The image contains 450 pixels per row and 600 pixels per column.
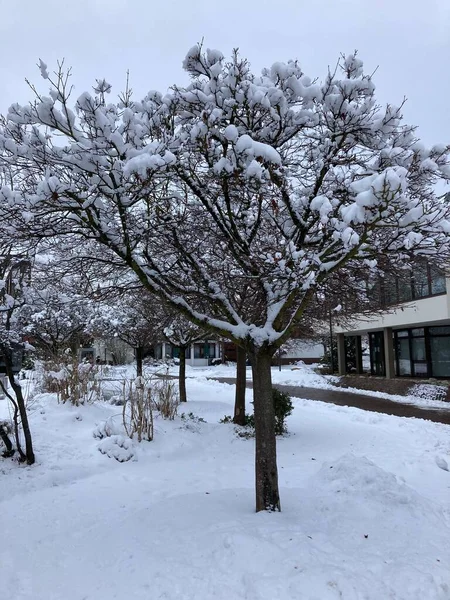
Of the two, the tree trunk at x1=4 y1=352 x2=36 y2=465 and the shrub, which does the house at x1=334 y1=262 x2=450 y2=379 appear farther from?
the tree trunk at x1=4 y1=352 x2=36 y2=465

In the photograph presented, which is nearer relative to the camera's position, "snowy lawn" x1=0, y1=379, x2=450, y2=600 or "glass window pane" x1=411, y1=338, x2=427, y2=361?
"snowy lawn" x1=0, y1=379, x2=450, y2=600

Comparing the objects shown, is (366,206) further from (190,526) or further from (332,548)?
(190,526)

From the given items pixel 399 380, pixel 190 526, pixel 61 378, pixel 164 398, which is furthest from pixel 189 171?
pixel 399 380

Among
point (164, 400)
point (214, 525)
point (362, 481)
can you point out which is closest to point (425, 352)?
point (164, 400)

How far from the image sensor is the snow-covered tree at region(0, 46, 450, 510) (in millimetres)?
3486

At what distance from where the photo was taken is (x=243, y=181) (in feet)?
13.1

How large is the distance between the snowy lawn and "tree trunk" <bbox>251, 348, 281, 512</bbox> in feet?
0.66

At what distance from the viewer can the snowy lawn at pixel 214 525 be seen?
125 inches

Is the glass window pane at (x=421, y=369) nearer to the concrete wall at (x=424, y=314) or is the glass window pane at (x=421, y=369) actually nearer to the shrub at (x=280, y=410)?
the concrete wall at (x=424, y=314)

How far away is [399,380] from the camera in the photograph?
64.4 ft

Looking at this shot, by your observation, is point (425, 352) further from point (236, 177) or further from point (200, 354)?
point (200, 354)

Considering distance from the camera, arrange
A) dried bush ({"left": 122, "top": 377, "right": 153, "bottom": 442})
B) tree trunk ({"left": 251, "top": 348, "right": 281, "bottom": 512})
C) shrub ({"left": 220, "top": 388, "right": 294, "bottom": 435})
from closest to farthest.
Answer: tree trunk ({"left": 251, "top": 348, "right": 281, "bottom": 512}) → dried bush ({"left": 122, "top": 377, "right": 153, "bottom": 442}) → shrub ({"left": 220, "top": 388, "right": 294, "bottom": 435})

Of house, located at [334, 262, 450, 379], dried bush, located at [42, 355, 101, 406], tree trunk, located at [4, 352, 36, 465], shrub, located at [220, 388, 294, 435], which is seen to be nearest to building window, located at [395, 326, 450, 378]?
house, located at [334, 262, 450, 379]

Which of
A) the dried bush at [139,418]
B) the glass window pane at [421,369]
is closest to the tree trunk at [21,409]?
the dried bush at [139,418]
